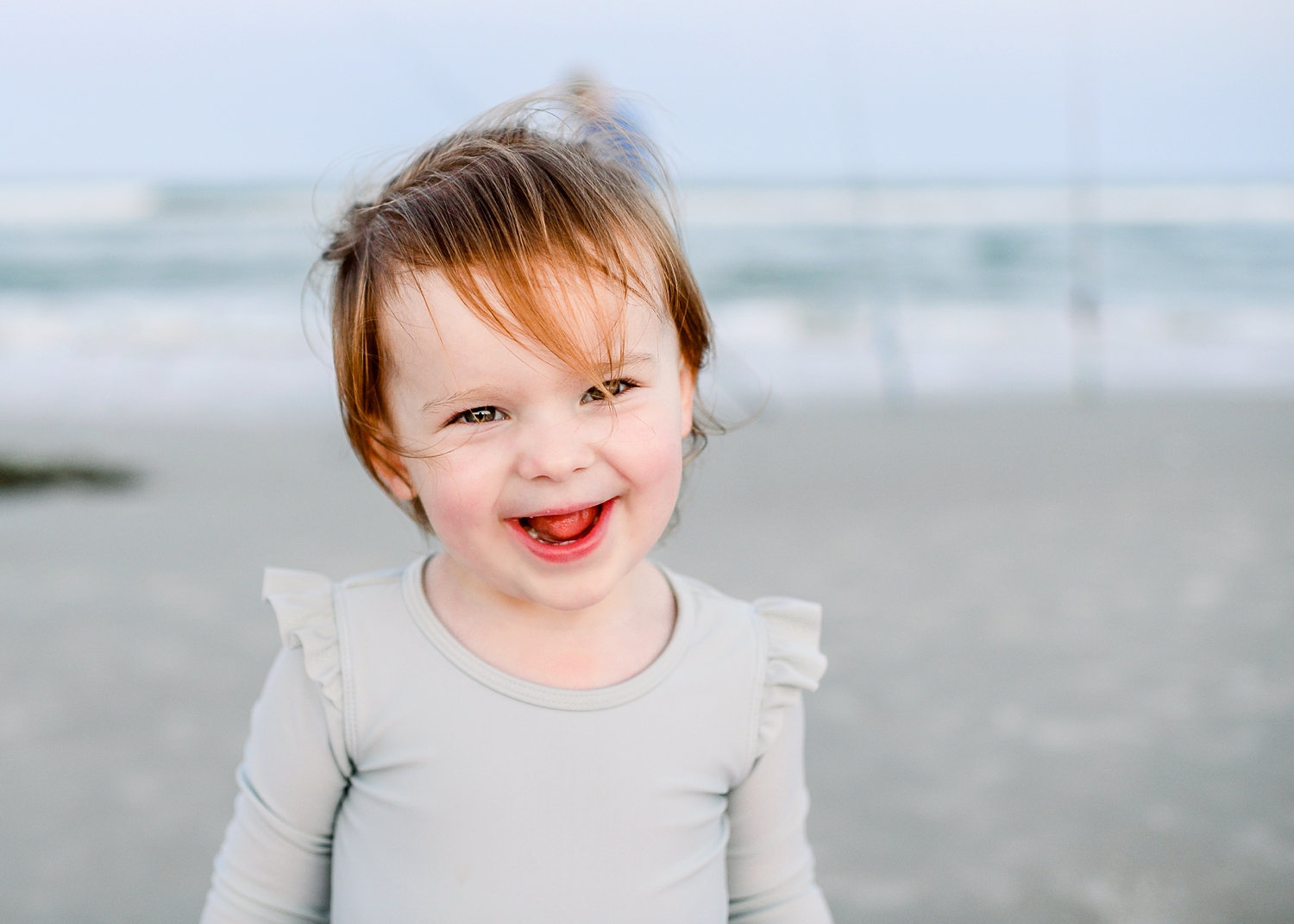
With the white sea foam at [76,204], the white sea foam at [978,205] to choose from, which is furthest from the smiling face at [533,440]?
the white sea foam at [76,204]

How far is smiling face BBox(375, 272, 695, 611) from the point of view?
0.90 metres

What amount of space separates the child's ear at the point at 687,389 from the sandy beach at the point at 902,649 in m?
0.96

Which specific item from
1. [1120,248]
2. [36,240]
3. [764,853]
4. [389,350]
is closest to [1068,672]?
[764,853]

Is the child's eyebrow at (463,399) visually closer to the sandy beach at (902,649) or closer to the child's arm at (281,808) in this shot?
the child's arm at (281,808)

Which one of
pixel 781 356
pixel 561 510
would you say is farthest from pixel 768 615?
pixel 781 356

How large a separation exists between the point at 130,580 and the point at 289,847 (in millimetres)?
1914

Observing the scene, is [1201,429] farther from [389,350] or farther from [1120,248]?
[1120,248]

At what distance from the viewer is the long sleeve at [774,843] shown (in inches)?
42.9

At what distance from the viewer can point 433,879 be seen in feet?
3.21

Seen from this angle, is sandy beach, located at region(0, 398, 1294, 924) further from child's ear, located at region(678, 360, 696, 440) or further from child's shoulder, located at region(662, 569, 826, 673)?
child's ear, located at region(678, 360, 696, 440)

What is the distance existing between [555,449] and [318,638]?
0.30m

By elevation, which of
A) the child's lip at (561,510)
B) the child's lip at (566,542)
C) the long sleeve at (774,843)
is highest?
the child's lip at (561,510)

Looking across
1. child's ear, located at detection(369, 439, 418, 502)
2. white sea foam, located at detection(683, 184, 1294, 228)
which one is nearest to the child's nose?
child's ear, located at detection(369, 439, 418, 502)

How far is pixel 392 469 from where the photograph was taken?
1036 millimetres
